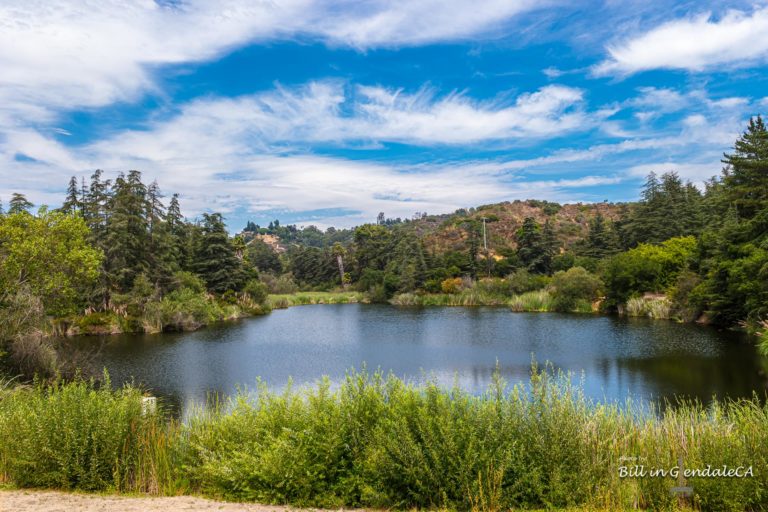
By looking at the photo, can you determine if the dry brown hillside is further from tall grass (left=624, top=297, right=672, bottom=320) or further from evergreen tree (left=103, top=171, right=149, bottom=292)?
evergreen tree (left=103, top=171, right=149, bottom=292)

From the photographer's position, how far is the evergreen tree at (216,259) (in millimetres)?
46219

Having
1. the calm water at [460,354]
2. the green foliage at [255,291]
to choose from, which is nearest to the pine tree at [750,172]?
the calm water at [460,354]

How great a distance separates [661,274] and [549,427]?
3562cm

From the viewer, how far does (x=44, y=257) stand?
1638 centimetres

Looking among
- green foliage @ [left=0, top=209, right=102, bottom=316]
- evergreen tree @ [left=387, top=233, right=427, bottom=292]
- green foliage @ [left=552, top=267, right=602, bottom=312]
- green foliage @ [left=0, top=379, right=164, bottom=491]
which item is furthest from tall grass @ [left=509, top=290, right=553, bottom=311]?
green foliage @ [left=0, top=379, right=164, bottom=491]

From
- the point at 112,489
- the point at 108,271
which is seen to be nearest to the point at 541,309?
the point at 108,271

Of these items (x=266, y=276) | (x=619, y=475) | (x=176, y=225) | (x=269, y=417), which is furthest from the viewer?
(x=266, y=276)

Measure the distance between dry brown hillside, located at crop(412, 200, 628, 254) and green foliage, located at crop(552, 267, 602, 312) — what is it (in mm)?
29525

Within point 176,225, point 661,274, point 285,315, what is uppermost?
point 176,225

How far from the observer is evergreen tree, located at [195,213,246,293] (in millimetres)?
46219

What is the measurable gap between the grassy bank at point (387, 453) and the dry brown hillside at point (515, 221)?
65.0m

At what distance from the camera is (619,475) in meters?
6.66

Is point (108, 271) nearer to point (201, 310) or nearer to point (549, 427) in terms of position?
point (201, 310)

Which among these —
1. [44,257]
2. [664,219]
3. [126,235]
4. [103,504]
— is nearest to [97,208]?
[126,235]
